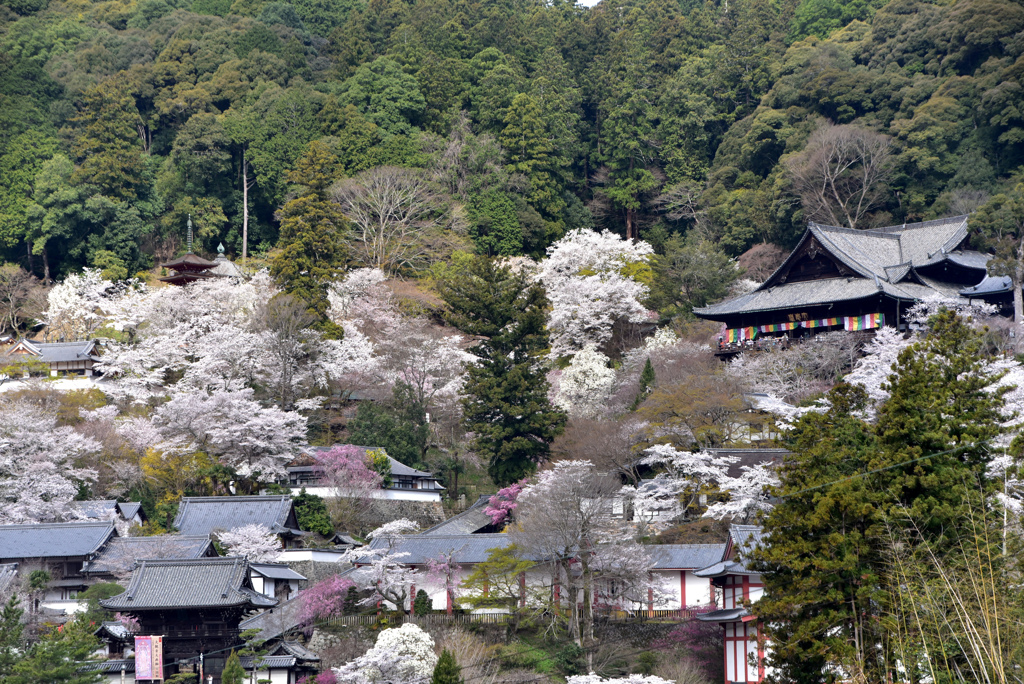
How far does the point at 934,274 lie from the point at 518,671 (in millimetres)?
21365

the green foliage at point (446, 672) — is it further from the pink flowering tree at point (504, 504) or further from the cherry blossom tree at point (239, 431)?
the cherry blossom tree at point (239, 431)

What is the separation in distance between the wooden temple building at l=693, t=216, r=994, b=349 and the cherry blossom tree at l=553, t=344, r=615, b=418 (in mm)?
3670

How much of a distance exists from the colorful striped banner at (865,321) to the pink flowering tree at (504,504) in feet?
38.5

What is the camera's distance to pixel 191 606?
2617 cm

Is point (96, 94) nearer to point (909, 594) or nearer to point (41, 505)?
point (41, 505)

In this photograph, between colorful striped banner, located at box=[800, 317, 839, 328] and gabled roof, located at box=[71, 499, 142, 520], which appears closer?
gabled roof, located at box=[71, 499, 142, 520]

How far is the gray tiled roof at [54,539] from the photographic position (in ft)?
98.1

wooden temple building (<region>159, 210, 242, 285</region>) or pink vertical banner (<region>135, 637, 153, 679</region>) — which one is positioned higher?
wooden temple building (<region>159, 210, 242, 285</region>)

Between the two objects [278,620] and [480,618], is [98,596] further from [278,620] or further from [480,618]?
[480,618]

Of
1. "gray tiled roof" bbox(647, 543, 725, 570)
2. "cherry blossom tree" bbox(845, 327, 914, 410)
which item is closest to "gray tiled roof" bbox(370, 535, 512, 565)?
"gray tiled roof" bbox(647, 543, 725, 570)

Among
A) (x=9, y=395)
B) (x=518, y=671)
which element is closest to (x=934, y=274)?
(x=518, y=671)

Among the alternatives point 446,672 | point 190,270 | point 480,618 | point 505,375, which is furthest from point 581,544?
point 190,270

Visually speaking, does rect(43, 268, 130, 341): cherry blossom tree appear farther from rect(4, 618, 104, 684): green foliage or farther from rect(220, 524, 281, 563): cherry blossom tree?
rect(4, 618, 104, 684): green foliage

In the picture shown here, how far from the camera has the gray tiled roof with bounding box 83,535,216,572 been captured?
2925 centimetres
